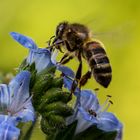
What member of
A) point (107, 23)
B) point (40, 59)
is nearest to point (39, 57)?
point (40, 59)

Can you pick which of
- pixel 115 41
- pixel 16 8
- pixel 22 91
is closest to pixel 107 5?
pixel 16 8

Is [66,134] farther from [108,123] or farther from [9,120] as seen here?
[9,120]

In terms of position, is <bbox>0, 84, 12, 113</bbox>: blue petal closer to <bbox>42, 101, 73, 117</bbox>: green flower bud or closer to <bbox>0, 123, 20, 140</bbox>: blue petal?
<bbox>42, 101, 73, 117</bbox>: green flower bud

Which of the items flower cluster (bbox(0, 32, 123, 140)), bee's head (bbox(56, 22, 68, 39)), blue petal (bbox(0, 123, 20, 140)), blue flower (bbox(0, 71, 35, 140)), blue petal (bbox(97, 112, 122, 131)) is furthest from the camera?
bee's head (bbox(56, 22, 68, 39))

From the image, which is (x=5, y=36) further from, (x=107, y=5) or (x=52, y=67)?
(x=52, y=67)

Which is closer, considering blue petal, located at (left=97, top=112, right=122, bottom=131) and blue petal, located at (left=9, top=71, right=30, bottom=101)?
blue petal, located at (left=9, top=71, right=30, bottom=101)

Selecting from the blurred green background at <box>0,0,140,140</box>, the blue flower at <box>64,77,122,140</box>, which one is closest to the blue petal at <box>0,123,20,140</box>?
the blue flower at <box>64,77,122,140</box>
